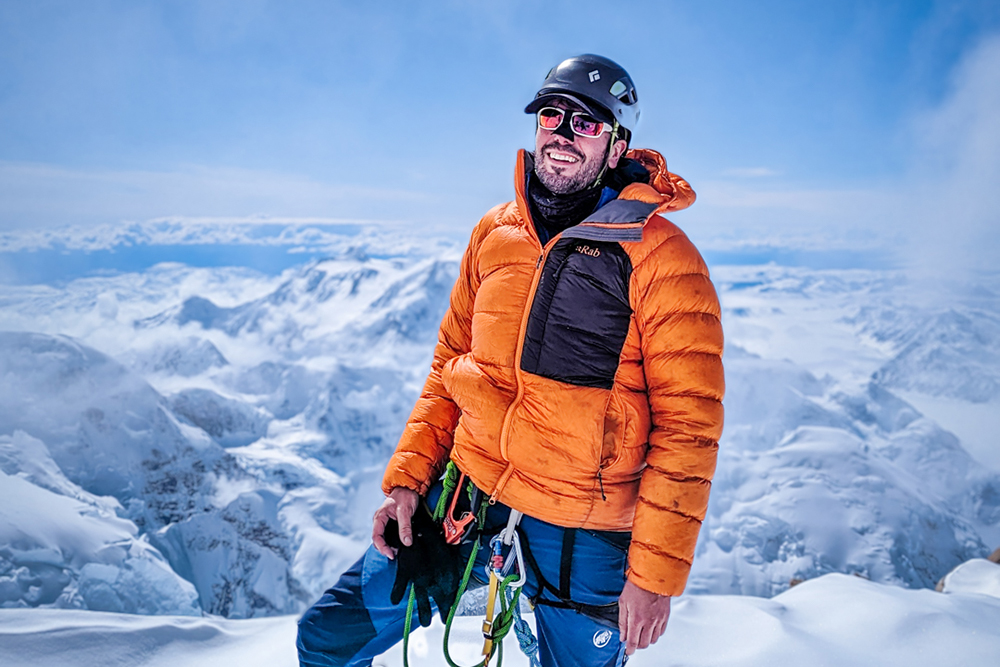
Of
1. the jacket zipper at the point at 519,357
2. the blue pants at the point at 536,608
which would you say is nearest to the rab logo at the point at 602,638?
the blue pants at the point at 536,608

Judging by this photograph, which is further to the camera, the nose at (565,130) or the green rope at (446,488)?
the green rope at (446,488)

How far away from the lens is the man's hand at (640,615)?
68.2 inches

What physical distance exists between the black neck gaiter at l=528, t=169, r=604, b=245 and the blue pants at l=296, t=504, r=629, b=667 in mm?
1129

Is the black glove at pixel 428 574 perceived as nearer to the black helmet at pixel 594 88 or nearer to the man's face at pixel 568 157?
the man's face at pixel 568 157

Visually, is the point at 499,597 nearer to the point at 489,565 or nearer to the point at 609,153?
the point at 489,565

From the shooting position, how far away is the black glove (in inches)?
79.4

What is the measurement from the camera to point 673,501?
1.72 meters

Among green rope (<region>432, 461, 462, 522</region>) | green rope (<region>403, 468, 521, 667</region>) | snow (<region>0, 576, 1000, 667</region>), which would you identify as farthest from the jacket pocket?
snow (<region>0, 576, 1000, 667</region>)

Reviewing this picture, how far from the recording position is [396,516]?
2.14m

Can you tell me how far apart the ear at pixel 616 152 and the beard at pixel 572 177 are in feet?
0.16

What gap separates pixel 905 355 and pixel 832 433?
7937 cm

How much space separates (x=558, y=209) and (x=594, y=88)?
1.54ft

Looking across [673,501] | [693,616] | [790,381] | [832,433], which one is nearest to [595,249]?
[673,501]

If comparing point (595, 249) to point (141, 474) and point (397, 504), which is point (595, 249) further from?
point (141, 474)
